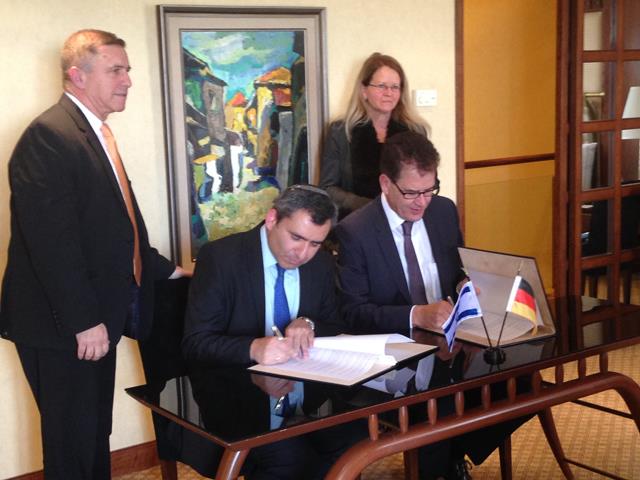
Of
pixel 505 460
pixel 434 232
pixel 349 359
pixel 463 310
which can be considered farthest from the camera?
pixel 505 460

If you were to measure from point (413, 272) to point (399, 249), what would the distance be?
→ 0.09m

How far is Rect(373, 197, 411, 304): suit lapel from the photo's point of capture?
121 inches

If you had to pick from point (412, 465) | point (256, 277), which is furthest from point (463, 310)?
point (412, 465)

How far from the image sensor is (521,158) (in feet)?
19.5

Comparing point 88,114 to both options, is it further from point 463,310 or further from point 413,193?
point 463,310

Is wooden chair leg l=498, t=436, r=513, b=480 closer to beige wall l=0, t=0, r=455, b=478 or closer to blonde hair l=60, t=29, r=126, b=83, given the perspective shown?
beige wall l=0, t=0, r=455, b=478

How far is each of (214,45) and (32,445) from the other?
173cm

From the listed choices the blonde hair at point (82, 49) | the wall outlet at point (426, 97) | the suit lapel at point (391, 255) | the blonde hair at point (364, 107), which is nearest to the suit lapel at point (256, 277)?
the suit lapel at point (391, 255)

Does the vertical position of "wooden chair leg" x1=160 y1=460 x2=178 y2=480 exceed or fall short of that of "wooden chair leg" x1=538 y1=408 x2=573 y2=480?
it exceeds it

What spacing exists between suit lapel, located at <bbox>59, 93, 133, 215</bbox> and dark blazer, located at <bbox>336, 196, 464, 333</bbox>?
29.7 inches

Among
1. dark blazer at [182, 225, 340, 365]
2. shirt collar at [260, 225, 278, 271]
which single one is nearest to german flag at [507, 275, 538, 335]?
dark blazer at [182, 225, 340, 365]

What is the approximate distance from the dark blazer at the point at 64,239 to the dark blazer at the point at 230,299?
321mm

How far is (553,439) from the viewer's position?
3426 millimetres

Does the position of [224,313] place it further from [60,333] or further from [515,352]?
[515,352]
